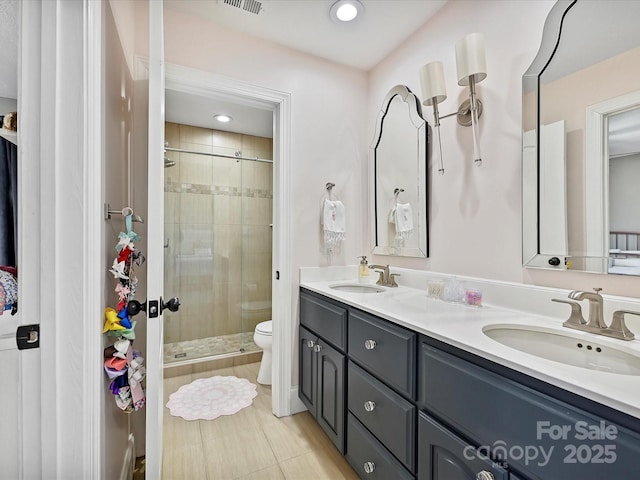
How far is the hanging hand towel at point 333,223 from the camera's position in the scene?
2.01 metres

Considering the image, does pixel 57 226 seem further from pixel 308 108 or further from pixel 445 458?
pixel 308 108

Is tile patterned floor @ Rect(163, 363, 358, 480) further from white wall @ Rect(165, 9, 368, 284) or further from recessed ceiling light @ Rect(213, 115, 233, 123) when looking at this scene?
recessed ceiling light @ Rect(213, 115, 233, 123)

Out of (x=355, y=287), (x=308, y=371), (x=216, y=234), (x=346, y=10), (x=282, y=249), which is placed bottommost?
(x=308, y=371)

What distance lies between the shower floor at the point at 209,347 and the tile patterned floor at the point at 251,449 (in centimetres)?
77

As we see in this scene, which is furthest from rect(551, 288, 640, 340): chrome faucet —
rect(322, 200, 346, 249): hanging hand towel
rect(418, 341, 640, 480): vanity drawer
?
rect(322, 200, 346, 249): hanging hand towel

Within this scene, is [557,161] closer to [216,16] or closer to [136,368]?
[136,368]

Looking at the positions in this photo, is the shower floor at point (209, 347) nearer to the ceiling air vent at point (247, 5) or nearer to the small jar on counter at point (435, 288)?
the small jar on counter at point (435, 288)

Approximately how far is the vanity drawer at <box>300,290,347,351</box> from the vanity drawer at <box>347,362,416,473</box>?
0.15 meters

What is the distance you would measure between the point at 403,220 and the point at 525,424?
1338 mm

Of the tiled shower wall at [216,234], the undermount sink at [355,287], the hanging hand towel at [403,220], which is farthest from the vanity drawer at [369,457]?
the tiled shower wall at [216,234]

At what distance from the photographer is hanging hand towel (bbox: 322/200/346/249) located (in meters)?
2.01

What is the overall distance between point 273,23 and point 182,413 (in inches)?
100

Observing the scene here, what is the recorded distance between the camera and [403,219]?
1910 mm

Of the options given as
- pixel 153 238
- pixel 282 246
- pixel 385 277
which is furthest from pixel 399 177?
pixel 153 238
